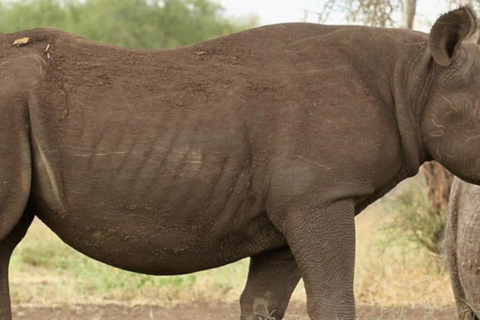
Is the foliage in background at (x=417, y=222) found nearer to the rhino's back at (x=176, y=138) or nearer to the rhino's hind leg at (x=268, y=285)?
the rhino's hind leg at (x=268, y=285)

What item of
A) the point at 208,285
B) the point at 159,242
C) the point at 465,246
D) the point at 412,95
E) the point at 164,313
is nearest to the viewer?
the point at 159,242

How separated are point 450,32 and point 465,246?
2451mm

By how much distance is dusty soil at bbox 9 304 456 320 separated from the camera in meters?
8.80

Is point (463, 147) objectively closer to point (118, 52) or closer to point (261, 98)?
point (261, 98)

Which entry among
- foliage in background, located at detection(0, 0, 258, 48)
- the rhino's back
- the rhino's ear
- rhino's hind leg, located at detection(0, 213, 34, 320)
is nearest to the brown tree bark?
the rhino's ear

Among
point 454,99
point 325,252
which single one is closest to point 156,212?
point 325,252

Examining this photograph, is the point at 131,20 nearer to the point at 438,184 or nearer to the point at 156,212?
the point at 438,184

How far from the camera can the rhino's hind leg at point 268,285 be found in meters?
5.71

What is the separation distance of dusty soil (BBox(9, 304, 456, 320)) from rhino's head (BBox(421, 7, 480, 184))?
11.5ft

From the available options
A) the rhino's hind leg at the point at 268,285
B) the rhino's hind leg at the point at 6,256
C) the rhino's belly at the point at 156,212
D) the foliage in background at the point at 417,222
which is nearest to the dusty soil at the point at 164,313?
the foliage in background at the point at 417,222

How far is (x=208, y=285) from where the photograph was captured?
10781mm

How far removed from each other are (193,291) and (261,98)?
18.3ft

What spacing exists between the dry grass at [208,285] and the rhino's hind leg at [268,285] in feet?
12.2

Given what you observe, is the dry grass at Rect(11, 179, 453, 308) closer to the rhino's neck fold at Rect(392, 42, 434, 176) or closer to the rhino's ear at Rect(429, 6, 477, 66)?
the rhino's neck fold at Rect(392, 42, 434, 176)
